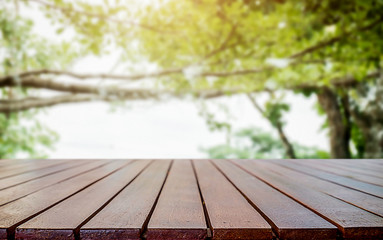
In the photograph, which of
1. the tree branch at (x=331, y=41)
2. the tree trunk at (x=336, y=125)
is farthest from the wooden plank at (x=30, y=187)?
the tree trunk at (x=336, y=125)

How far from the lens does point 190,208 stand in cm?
85

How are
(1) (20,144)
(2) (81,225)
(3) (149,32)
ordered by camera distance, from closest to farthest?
(2) (81,225) < (3) (149,32) < (1) (20,144)

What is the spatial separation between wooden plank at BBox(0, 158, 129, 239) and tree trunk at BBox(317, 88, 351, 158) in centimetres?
923

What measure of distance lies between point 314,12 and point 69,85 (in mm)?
5195

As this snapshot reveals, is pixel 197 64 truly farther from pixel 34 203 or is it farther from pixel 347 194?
pixel 34 203

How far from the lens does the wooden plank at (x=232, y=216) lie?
67cm

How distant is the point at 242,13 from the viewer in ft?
12.5

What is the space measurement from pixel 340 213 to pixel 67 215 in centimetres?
82

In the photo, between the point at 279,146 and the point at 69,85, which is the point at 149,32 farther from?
the point at 279,146

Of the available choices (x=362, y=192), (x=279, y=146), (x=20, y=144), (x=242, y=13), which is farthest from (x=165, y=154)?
(x=362, y=192)

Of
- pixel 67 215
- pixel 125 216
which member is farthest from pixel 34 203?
pixel 125 216

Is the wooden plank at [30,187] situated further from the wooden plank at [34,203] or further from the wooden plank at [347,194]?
the wooden plank at [347,194]

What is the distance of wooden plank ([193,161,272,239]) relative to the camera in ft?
2.19

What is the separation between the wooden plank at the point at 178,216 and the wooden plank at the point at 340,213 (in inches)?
14.4
